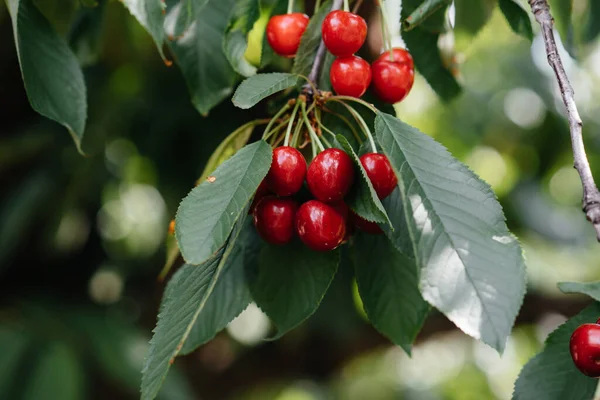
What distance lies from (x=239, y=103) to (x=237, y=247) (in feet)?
0.76

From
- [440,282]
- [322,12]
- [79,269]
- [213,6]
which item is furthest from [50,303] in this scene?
[440,282]

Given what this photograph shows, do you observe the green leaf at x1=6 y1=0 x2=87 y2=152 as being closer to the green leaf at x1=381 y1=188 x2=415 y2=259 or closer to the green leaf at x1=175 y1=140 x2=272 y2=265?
the green leaf at x1=175 y1=140 x2=272 y2=265

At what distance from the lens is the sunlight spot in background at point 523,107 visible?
8.65 feet

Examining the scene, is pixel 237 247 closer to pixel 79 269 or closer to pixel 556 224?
pixel 79 269

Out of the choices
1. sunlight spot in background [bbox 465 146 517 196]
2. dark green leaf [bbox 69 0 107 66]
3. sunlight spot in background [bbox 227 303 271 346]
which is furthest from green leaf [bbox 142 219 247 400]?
sunlight spot in background [bbox 465 146 517 196]

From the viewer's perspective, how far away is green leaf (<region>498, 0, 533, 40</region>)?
77 cm

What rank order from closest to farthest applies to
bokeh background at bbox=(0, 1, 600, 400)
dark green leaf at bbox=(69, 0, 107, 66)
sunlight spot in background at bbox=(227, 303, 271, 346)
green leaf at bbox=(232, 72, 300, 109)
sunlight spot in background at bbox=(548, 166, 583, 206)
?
green leaf at bbox=(232, 72, 300, 109), dark green leaf at bbox=(69, 0, 107, 66), bokeh background at bbox=(0, 1, 600, 400), sunlight spot in background at bbox=(227, 303, 271, 346), sunlight spot in background at bbox=(548, 166, 583, 206)

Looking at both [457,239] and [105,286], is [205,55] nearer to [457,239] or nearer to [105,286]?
[457,239]

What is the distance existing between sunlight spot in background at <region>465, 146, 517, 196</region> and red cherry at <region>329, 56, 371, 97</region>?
2.00 meters

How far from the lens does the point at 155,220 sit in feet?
9.72

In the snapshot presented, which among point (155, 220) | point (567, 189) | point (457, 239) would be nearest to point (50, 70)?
point (457, 239)

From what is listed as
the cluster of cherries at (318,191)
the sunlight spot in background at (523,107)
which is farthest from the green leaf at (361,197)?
the sunlight spot in background at (523,107)

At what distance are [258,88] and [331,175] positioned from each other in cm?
12

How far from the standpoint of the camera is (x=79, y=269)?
2.17 meters
